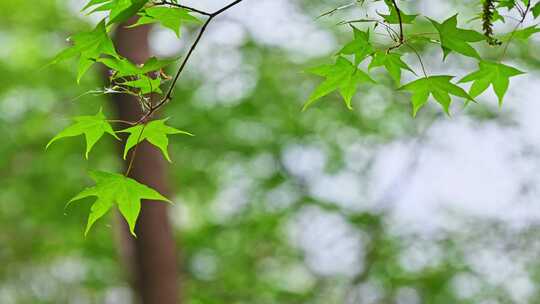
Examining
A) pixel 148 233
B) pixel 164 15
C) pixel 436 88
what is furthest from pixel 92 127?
pixel 148 233

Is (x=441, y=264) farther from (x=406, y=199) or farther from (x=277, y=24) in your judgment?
(x=277, y=24)

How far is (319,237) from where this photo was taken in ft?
20.5

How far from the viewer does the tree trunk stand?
483 centimetres

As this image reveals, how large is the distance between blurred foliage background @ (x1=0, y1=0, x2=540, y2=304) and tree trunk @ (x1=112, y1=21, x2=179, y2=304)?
42 cm

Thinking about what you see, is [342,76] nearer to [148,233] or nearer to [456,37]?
[456,37]

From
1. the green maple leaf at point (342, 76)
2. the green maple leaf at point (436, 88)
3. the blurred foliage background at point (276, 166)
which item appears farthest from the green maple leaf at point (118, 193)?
the blurred foliage background at point (276, 166)

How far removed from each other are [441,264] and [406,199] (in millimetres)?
1062

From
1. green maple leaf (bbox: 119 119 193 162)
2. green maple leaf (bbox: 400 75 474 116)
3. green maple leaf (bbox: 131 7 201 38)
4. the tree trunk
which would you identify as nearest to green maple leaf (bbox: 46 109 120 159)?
green maple leaf (bbox: 119 119 193 162)

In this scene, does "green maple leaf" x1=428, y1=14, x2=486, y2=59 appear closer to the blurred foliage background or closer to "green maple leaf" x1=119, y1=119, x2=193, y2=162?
"green maple leaf" x1=119, y1=119, x2=193, y2=162

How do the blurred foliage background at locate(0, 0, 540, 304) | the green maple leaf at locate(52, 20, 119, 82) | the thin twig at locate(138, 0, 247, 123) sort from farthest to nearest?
the blurred foliage background at locate(0, 0, 540, 304) → the green maple leaf at locate(52, 20, 119, 82) → the thin twig at locate(138, 0, 247, 123)

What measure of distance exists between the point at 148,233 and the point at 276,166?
1.43m

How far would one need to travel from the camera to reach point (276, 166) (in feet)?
19.5

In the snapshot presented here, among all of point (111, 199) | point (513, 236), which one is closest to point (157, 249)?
point (513, 236)

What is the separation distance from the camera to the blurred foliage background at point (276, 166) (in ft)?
18.0
